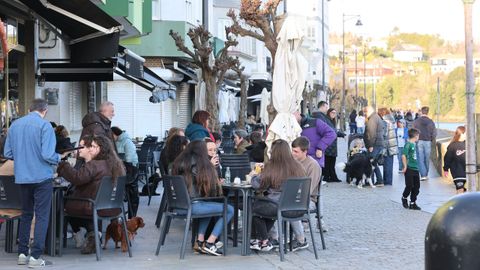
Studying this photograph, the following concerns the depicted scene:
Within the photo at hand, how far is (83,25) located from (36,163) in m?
6.75

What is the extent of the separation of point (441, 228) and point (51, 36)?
54.7 ft

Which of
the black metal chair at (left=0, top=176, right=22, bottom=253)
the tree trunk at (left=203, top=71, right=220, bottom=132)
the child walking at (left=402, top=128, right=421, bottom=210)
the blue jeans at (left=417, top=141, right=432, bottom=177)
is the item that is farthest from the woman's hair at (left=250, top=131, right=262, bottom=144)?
the black metal chair at (left=0, top=176, right=22, bottom=253)

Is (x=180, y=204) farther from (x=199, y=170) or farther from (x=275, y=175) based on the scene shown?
(x=275, y=175)

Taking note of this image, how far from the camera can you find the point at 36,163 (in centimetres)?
964

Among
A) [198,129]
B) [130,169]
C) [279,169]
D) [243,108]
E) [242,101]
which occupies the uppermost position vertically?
[242,101]

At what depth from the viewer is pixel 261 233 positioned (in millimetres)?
11055

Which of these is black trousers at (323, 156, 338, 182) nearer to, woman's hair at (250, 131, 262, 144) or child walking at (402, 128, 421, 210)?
woman's hair at (250, 131, 262, 144)

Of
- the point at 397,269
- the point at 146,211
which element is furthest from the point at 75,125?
the point at 397,269

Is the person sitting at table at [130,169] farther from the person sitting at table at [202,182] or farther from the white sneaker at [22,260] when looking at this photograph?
the white sneaker at [22,260]

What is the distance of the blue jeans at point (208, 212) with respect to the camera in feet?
34.7

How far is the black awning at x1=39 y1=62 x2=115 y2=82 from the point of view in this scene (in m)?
18.8

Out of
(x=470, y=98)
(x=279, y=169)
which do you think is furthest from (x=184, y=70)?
(x=279, y=169)

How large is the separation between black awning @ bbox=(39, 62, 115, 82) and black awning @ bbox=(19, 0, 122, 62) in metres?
0.35

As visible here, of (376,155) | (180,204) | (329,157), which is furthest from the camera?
(329,157)
